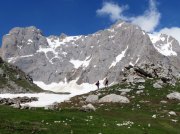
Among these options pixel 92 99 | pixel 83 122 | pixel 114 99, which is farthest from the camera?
pixel 92 99

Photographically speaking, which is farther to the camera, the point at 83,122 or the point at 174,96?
the point at 174,96

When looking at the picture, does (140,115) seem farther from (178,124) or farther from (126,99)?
(126,99)

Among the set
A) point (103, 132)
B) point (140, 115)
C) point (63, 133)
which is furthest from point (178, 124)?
point (63, 133)

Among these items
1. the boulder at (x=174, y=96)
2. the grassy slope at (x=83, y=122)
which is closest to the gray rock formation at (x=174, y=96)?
the boulder at (x=174, y=96)

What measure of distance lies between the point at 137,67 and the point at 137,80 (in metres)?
11.9

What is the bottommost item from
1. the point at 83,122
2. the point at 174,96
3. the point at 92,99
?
the point at 83,122

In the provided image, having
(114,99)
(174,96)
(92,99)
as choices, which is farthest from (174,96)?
(92,99)

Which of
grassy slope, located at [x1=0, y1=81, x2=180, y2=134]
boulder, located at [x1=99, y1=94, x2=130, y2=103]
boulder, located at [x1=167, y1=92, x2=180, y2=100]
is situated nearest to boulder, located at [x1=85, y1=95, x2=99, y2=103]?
boulder, located at [x1=99, y1=94, x2=130, y2=103]

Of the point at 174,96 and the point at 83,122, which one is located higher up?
the point at 174,96

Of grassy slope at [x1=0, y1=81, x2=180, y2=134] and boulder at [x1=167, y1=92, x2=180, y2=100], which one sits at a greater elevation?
boulder at [x1=167, y1=92, x2=180, y2=100]

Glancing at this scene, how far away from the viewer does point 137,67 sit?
107 meters

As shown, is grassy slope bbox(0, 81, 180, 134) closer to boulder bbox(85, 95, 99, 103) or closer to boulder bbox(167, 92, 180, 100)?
boulder bbox(167, 92, 180, 100)

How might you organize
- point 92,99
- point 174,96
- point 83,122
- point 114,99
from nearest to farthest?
point 83,122, point 114,99, point 174,96, point 92,99

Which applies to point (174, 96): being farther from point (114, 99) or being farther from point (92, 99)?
point (92, 99)
